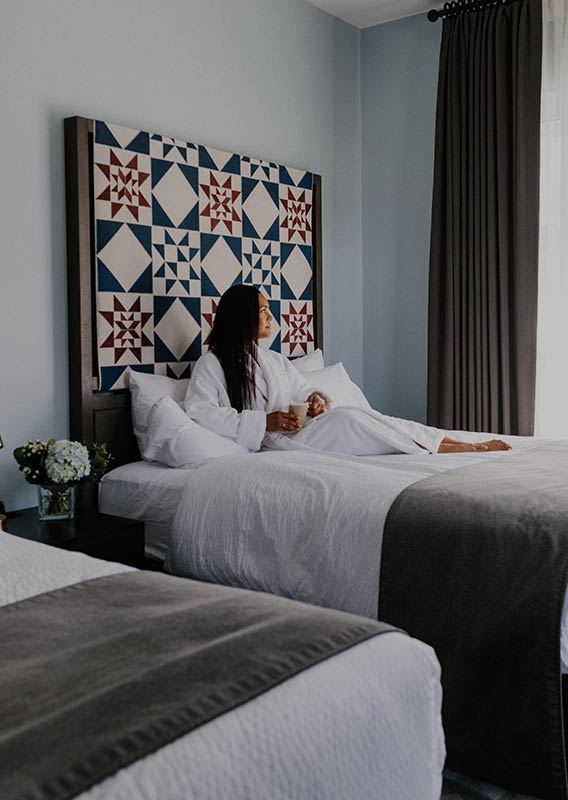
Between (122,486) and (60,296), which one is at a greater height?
(60,296)

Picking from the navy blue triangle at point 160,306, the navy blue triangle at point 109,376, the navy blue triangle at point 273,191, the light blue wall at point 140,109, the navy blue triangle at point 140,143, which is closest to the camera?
the light blue wall at point 140,109

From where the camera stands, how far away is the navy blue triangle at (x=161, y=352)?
3.60 m

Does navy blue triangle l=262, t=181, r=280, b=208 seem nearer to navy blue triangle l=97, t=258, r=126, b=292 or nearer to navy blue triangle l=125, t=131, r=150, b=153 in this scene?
navy blue triangle l=125, t=131, r=150, b=153

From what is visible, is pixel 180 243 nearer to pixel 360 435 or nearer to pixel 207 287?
pixel 207 287

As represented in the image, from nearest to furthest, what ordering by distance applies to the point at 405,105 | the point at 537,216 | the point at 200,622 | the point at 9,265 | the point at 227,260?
the point at 200,622
the point at 9,265
the point at 227,260
the point at 537,216
the point at 405,105

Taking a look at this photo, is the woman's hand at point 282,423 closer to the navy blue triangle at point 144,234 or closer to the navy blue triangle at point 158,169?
the navy blue triangle at point 144,234

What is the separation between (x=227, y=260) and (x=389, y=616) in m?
2.08

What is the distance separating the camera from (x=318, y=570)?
251 centimetres

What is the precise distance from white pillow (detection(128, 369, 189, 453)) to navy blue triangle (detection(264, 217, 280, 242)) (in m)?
1.05

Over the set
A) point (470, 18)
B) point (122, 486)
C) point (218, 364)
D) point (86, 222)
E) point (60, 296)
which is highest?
point (470, 18)

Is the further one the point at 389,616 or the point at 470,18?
the point at 470,18

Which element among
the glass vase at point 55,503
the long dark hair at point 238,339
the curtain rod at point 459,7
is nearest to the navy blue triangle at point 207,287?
the long dark hair at point 238,339

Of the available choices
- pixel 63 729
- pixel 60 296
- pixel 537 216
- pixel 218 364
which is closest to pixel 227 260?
pixel 218 364

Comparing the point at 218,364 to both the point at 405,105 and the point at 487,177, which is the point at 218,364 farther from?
the point at 405,105
